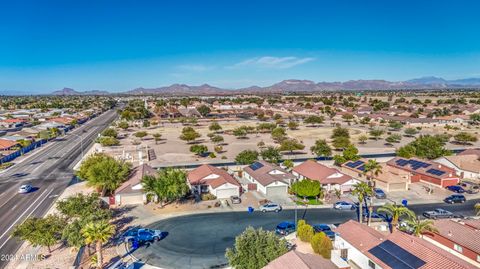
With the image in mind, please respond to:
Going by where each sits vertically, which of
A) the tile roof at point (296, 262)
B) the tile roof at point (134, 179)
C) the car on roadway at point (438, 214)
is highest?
the tile roof at point (296, 262)

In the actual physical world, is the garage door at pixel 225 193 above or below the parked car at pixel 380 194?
above

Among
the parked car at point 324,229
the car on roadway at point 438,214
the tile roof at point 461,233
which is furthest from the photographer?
the car on roadway at point 438,214

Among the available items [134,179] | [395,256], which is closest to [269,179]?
[134,179]

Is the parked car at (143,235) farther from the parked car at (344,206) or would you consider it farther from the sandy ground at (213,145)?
the sandy ground at (213,145)

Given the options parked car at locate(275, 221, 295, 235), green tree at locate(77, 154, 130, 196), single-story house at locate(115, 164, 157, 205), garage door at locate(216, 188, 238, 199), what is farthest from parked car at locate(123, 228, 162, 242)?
garage door at locate(216, 188, 238, 199)

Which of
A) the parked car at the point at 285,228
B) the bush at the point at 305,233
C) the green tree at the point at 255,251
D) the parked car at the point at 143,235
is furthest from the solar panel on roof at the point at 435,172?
the parked car at the point at 143,235

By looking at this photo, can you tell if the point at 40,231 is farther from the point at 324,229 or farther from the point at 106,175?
the point at 324,229

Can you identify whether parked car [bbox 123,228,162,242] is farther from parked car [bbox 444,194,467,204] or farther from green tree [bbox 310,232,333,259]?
parked car [bbox 444,194,467,204]

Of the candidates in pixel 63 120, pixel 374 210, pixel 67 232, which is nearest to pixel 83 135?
pixel 63 120
